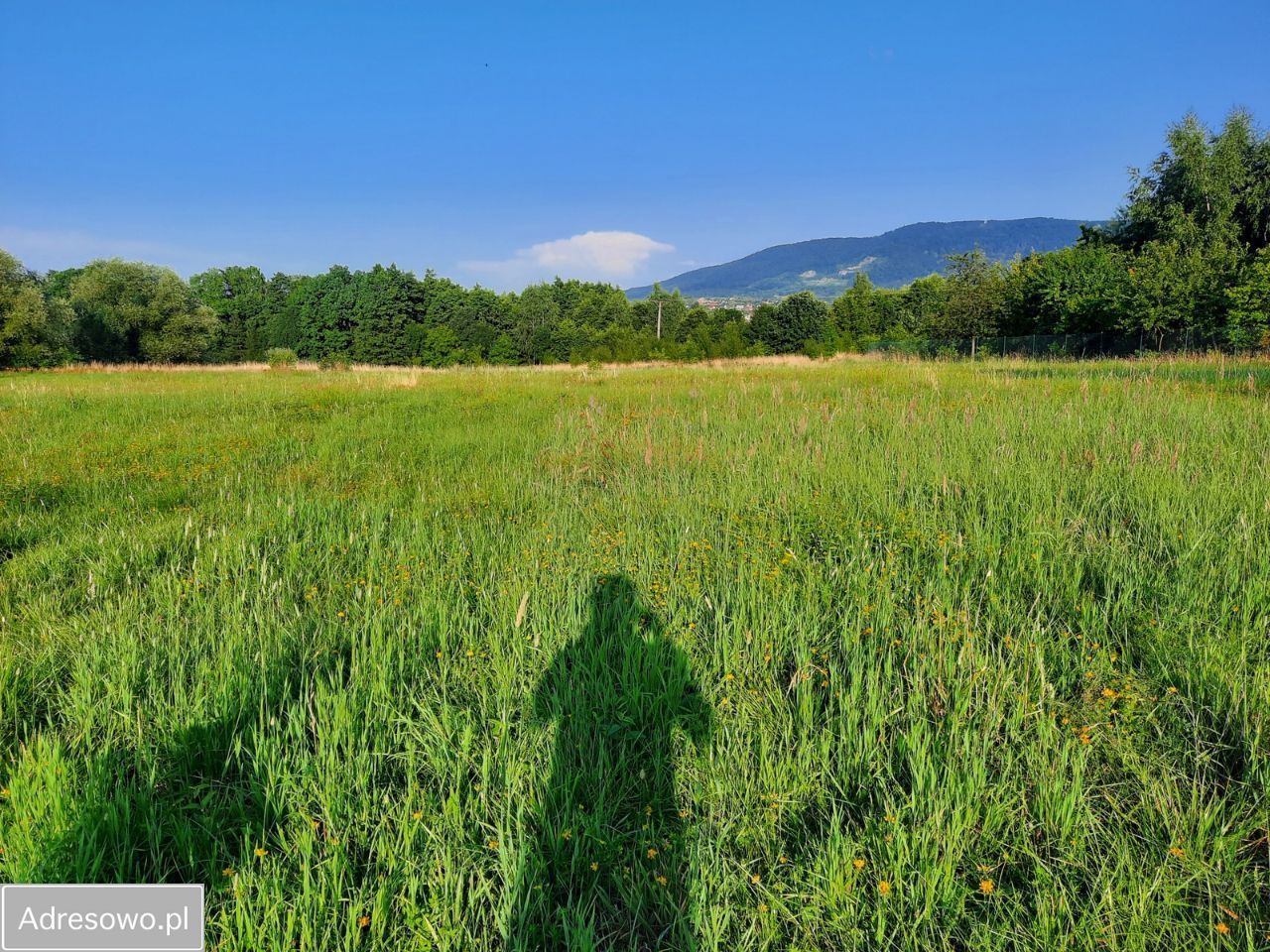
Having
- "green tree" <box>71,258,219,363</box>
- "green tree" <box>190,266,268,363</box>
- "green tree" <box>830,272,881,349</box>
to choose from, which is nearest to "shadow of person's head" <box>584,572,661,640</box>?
"green tree" <box>71,258,219,363</box>

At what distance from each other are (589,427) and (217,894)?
6261 mm

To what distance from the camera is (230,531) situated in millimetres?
4004

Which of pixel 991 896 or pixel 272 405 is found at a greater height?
pixel 272 405

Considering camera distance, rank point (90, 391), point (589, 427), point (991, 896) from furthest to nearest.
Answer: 1. point (90, 391)
2. point (589, 427)
3. point (991, 896)

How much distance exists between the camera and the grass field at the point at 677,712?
149 cm

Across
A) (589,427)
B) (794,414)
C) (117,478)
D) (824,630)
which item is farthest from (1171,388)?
(117,478)

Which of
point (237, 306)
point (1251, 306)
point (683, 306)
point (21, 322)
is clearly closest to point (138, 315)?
point (21, 322)

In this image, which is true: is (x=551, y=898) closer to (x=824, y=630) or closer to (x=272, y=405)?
(x=824, y=630)

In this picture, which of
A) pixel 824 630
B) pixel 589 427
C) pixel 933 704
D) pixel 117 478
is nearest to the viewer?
pixel 933 704

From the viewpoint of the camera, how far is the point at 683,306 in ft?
259

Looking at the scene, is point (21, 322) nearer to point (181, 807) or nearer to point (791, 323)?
point (181, 807)

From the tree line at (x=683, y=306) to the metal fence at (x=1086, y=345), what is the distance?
2.02ft

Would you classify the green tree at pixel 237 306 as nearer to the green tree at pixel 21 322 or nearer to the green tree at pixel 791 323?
the green tree at pixel 21 322

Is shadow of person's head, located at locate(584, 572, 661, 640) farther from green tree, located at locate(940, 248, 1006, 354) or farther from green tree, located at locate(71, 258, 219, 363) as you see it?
green tree, located at locate(71, 258, 219, 363)
